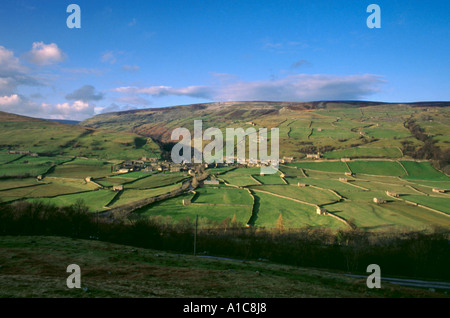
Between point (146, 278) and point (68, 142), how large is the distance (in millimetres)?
128714

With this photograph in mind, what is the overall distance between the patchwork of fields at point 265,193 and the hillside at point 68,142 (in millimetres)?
17208

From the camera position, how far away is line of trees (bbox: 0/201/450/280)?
4006 centimetres

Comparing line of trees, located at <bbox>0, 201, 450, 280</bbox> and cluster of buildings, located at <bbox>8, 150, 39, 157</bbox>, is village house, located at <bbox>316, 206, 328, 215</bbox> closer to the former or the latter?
line of trees, located at <bbox>0, 201, 450, 280</bbox>

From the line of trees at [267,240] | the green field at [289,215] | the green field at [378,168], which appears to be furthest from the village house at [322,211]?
the green field at [378,168]

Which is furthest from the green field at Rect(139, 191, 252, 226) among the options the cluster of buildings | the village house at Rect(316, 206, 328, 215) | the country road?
the cluster of buildings

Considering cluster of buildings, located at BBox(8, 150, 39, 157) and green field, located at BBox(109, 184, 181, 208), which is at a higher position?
cluster of buildings, located at BBox(8, 150, 39, 157)

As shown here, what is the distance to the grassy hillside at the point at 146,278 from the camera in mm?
17766

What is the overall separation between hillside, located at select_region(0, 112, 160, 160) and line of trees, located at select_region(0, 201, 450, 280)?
7245 cm

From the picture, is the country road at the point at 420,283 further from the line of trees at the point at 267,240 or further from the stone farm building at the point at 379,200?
the stone farm building at the point at 379,200
